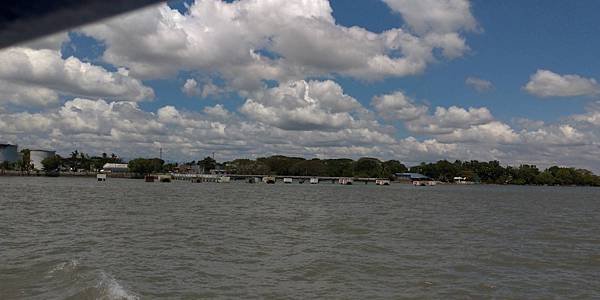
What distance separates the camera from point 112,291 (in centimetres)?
1416

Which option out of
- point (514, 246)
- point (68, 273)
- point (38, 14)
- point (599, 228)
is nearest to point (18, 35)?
point (38, 14)

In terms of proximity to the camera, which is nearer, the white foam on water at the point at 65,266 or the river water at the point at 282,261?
the river water at the point at 282,261

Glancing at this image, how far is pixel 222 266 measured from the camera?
18.3m

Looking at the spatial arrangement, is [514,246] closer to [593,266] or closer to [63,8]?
[593,266]

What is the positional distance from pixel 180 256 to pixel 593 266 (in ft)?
50.8

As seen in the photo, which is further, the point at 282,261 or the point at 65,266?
the point at 282,261

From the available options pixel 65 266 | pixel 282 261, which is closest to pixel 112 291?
pixel 65 266

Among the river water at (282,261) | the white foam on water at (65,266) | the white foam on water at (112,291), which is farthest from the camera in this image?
the white foam on water at (65,266)

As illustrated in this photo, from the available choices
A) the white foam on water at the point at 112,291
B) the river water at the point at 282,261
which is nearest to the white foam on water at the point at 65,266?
the river water at the point at 282,261

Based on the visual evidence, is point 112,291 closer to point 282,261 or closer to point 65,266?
point 65,266

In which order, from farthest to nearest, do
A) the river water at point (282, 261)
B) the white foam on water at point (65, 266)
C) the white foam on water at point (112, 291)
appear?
the white foam on water at point (65, 266), the river water at point (282, 261), the white foam on water at point (112, 291)

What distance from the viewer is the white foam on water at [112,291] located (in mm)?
13734

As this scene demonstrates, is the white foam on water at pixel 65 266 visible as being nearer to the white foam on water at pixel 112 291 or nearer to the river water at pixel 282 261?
the river water at pixel 282 261

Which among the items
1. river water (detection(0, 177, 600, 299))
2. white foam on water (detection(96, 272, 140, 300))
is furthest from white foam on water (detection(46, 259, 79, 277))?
Answer: white foam on water (detection(96, 272, 140, 300))
